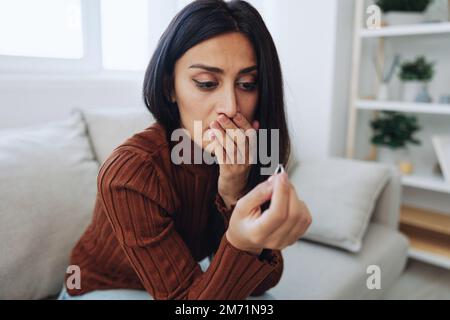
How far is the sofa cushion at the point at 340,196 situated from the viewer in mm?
1017

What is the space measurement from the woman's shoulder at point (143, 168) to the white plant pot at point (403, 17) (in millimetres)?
1235

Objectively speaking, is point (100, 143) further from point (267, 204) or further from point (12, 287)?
point (267, 204)

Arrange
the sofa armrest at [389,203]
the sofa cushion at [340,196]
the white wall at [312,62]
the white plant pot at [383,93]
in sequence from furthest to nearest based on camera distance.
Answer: the white plant pot at [383,93], the sofa armrest at [389,203], the sofa cushion at [340,196], the white wall at [312,62]

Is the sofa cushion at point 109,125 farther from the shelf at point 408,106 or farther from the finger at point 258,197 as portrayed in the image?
the shelf at point 408,106

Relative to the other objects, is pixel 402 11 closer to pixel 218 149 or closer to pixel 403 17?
pixel 403 17

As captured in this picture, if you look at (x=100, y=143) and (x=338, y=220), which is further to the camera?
(x=338, y=220)

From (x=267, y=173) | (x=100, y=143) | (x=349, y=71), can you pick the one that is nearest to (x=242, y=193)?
(x=267, y=173)

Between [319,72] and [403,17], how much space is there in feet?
2.41

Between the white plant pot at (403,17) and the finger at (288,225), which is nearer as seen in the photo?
the finger at (288,225)

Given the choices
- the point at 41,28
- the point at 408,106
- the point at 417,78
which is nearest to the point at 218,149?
the point at 41,28

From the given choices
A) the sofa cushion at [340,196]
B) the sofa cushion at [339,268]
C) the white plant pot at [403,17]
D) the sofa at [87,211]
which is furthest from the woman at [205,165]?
the white plant pot at [403,17]

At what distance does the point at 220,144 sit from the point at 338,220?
742 mm

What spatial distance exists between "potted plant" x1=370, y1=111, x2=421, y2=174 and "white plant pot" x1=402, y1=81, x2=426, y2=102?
80mm

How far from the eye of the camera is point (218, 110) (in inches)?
15.3
